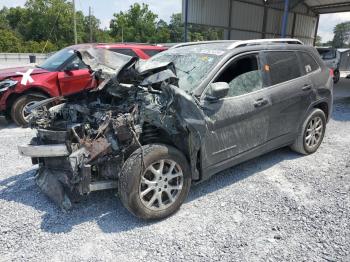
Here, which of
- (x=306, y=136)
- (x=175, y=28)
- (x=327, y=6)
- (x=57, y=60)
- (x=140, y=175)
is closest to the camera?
(x=140, y=175)

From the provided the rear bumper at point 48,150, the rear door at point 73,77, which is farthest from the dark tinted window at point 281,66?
the rear door at point 73,77

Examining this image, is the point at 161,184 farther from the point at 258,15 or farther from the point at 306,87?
the point at 258,15

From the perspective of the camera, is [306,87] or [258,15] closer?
[306,87]

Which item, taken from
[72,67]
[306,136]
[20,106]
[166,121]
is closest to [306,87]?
[306,136]

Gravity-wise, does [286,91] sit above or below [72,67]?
below

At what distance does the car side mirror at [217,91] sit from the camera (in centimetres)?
333

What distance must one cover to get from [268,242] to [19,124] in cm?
596

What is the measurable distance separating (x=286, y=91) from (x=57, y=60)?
17.1ft

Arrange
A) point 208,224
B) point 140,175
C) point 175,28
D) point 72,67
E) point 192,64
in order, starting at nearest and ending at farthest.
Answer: point 140,175 < point 208,224 < point 192,64 < point 72,67 < point 175,28

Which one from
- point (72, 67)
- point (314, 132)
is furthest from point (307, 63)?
point (72, 67)

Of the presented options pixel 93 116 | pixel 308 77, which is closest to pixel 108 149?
pixel 93 116

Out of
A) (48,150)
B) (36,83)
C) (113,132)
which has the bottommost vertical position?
(48,150)

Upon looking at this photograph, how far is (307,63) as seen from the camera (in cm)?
474

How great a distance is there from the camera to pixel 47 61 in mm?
7309
